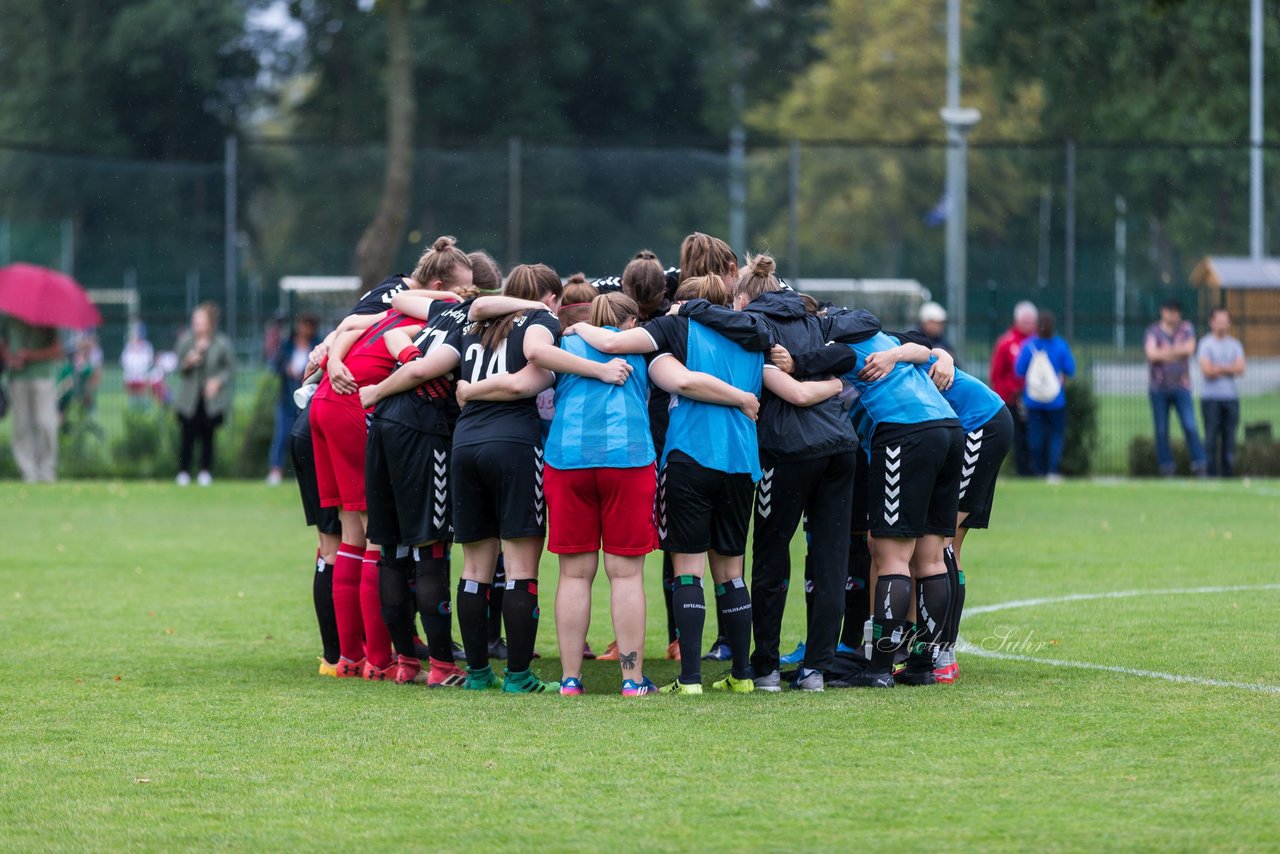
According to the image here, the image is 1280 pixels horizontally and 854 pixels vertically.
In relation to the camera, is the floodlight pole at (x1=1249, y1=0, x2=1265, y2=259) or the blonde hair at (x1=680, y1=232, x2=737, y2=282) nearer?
the blonde hair at (x1=680, y1=232, x2=737, y2=282)

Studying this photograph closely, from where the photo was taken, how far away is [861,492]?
7379 mm

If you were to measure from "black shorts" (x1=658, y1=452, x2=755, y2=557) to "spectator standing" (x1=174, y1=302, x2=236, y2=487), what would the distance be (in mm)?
11819

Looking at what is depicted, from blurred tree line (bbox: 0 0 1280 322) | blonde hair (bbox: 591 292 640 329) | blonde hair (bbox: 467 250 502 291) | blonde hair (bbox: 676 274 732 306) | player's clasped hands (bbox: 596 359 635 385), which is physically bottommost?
player's clasped hands (bbox: 596 359 635 385)

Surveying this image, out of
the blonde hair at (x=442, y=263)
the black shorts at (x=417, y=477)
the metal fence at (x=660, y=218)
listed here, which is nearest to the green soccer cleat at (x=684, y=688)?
the black shorts at (x=417, y=477)

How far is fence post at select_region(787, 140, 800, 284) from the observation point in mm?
20984

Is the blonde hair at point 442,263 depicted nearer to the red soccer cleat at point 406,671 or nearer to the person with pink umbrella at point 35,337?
the red soccer cleat at point 406,671

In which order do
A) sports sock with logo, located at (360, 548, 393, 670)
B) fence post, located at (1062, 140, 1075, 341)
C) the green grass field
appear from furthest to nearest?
fence post, located at (1062, 140, 1075, 341) → sports sock with logo, located at (360, 548, 393, 670) → the green grass field

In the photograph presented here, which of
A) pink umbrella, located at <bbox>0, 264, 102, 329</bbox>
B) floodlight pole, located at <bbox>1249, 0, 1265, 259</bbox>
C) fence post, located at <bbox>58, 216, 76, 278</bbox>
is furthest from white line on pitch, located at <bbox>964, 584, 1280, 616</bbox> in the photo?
fence post, located at <bbox>58, 216, 76, 278</bbox>

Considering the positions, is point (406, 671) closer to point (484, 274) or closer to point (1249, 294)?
point (484, 274)

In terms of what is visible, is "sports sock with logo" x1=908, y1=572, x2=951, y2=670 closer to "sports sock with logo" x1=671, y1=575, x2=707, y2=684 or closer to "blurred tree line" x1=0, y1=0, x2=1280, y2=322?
"sports sock with logo" x1=671, y1=575, x2=707, y2=684

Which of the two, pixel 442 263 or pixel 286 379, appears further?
pixel 286 379

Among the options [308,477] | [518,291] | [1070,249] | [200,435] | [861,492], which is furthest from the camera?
[1070,249]

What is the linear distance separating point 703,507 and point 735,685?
31.7 inches

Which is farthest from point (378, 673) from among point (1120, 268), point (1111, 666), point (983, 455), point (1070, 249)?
point (1120, 268)
